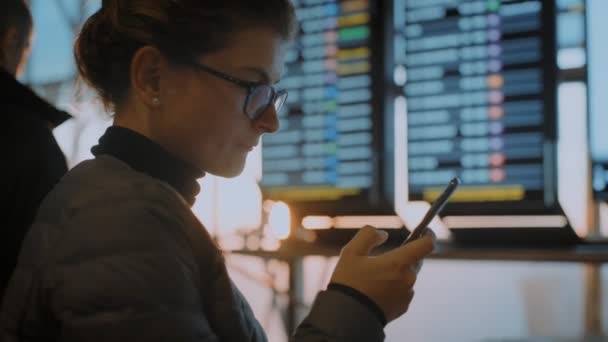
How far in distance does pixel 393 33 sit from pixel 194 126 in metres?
1.19

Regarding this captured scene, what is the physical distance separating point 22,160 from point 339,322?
653 mm

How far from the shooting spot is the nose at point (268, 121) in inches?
31.6

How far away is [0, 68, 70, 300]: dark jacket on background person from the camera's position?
97cm

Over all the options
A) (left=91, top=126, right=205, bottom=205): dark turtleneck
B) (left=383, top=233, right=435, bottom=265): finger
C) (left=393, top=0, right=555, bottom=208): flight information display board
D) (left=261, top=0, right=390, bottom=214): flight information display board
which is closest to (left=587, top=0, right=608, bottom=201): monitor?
(left=393, top=0, right=555, bottom=208): flight information display board

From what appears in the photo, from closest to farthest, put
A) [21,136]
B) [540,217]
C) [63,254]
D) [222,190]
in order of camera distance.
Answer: [63,254] < [21,136] < [540,217] < [222,190]

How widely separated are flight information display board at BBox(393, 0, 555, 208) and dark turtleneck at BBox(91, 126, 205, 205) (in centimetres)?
105

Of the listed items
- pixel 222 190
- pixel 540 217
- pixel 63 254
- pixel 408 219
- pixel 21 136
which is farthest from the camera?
pixel 222 190

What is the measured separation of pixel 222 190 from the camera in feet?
7.79

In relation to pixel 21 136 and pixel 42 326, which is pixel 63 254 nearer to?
pixel 42 326

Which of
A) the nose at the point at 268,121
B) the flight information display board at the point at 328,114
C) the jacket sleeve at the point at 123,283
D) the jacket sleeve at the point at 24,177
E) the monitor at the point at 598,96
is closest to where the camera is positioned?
the jacket sleeve at the point at 123,283

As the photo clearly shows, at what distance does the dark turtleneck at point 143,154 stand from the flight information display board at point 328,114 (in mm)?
1114

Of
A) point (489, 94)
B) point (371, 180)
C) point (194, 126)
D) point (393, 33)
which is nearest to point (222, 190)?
point (371, 180)

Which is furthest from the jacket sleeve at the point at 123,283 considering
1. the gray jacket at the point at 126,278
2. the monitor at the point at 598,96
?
the monitor at the point at 598,96

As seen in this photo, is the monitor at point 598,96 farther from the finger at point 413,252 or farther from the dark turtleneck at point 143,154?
the dark turtleneck at point 143,154
